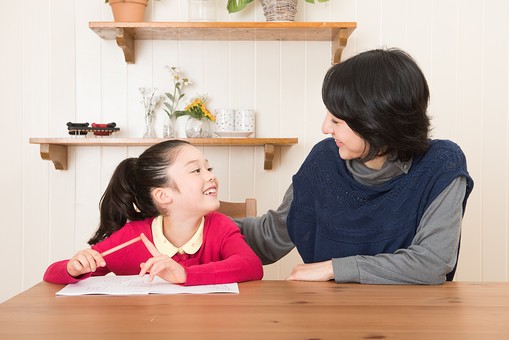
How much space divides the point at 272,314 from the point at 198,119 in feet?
6.14

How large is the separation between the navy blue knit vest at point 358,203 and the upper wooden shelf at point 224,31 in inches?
40.2

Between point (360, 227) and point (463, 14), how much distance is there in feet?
5.69

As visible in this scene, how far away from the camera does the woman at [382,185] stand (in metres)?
1.50

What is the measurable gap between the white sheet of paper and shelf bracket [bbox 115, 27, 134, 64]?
1525 mm

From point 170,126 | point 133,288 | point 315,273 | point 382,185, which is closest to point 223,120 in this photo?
point 170,126

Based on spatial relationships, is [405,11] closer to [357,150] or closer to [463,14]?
[463,14]

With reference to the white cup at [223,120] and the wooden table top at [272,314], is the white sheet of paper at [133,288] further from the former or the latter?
the white cup at [223,120]

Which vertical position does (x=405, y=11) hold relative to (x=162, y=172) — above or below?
above

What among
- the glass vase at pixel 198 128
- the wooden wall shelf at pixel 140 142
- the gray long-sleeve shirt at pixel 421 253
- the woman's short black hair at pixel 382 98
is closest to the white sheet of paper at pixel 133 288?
the gray long-sleeve shirt at pixel 421 253

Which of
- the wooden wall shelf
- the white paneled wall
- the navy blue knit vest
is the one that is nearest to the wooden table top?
the navy blue knit vest

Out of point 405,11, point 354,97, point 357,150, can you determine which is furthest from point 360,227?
point 405,11

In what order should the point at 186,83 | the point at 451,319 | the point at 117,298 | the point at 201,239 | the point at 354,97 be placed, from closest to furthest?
the point at 451,319, the point at 117,298, the point at 354,97, the point at 201,239, the point at 186,83

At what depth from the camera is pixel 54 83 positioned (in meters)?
3.01

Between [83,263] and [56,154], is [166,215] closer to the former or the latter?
[83,263]
